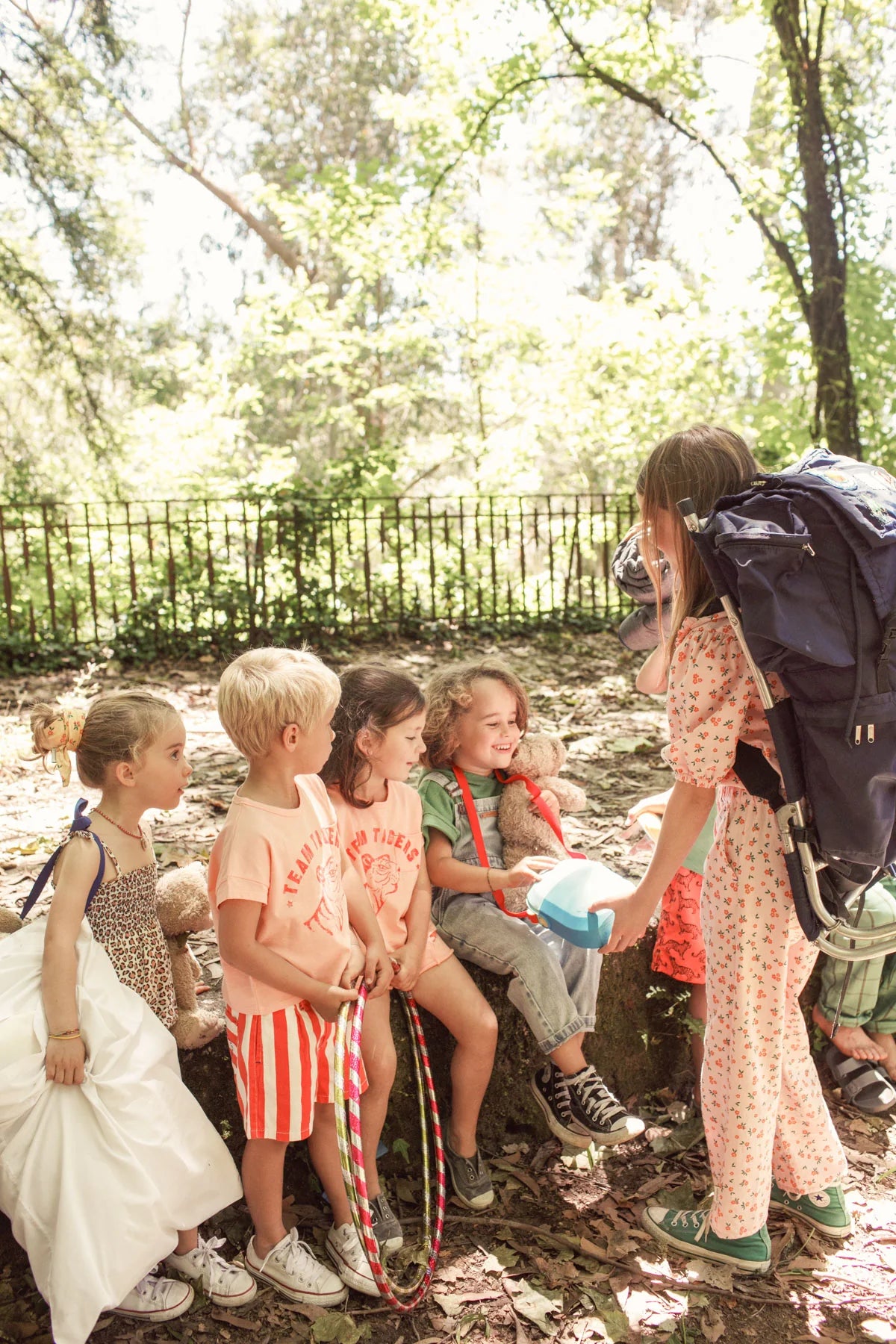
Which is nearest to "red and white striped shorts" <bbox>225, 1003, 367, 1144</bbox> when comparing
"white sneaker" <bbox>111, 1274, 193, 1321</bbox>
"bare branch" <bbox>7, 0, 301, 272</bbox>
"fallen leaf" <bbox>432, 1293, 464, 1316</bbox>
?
"white sneaker" <bbox>111, 1274, 193, 1321</bbox>

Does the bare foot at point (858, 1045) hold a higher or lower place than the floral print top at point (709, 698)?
lower

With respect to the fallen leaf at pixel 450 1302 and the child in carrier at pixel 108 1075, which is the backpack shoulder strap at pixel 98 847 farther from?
the fallen leaf at pixel 450 1302

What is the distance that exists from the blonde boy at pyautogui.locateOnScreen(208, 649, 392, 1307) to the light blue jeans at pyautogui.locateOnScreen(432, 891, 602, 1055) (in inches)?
20.7

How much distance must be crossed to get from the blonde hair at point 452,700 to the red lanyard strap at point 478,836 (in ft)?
0.29

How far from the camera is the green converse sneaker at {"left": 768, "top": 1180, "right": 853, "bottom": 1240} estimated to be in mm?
2611

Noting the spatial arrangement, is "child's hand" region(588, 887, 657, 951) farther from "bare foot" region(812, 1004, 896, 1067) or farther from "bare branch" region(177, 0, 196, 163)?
"bare branch" region(177, 0, 196, 163)

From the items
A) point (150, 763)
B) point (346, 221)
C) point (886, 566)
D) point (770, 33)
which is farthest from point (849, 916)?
point (346, 221)

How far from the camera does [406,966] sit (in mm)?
2627

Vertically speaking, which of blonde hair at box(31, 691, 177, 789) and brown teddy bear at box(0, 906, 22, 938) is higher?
blonde hair at box(31, 691, 177, 789)

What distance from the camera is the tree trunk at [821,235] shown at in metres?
9.41

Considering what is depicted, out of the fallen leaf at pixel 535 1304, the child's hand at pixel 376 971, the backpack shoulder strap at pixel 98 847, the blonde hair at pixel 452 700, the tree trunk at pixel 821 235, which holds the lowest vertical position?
the fallen leaf at pixel 535 1304

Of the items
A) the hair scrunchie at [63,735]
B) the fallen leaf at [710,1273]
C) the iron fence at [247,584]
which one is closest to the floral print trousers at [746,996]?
the fallen leaf at [710,1273]

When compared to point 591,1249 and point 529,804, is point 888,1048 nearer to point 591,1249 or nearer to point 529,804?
point 591,1249

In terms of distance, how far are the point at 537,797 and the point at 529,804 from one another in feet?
0.11
